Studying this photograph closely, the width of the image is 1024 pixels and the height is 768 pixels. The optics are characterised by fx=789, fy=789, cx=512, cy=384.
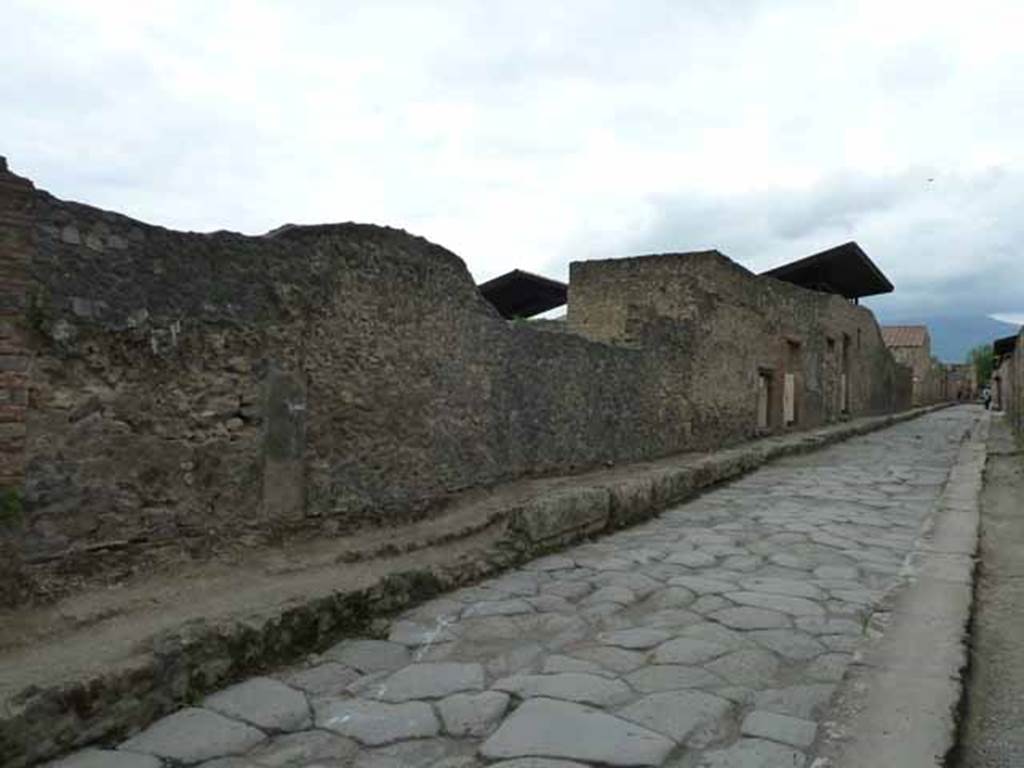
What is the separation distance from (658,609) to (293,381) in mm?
2399

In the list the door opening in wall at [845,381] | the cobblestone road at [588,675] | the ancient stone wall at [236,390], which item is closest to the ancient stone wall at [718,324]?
the door opening in wall at [845,381]

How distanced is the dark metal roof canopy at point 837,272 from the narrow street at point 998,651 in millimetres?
16231

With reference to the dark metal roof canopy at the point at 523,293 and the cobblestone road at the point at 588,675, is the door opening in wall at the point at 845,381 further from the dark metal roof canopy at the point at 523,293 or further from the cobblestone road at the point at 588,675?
the cobblestone road at the point at 588,675

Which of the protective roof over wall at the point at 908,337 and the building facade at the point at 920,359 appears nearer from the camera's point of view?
the building facade at the point at 920,359

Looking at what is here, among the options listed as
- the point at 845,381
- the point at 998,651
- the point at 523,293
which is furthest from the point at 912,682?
the point at 845,381

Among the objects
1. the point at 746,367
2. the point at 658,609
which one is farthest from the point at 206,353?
the point at 746,367

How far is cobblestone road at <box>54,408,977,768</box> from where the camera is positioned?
2.47 m

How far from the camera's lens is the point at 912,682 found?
2.83 meters

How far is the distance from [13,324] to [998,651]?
4.39m

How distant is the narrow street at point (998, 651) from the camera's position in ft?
8.21

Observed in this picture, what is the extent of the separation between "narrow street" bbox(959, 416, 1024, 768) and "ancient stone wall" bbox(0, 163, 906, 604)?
3.44m

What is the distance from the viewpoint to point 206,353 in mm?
4102

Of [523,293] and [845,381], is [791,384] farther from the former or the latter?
[523,293]

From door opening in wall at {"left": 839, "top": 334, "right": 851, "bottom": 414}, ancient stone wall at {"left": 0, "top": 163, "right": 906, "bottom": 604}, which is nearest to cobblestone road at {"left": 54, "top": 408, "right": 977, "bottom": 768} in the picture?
ancient stone wall at {"left": 0, "top": 163, "right": 906, "bottom": 604}
